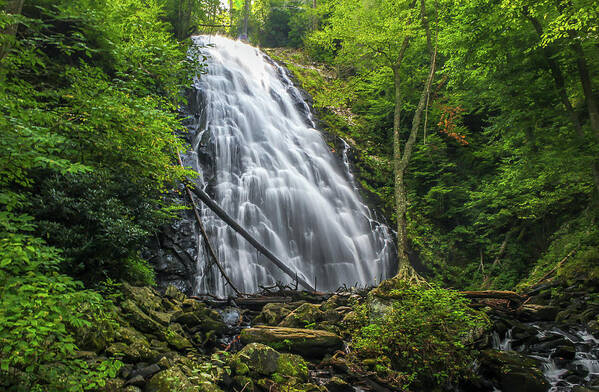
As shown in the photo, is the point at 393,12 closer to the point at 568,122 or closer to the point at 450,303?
the point at 568,122

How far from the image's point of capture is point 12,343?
2.32 metres

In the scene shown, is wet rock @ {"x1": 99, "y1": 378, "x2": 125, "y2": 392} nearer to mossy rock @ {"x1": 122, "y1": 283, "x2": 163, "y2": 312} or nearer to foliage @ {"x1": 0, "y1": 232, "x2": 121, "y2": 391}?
foliage @ {"x1": 0, "y1": 232, "x2": 121, "y2": 391}

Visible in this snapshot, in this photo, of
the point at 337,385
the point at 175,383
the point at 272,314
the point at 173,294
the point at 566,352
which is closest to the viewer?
the point at 175,383

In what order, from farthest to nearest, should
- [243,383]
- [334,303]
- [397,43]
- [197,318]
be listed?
[397,43] < [334,303] < [197,318] < [243,383]

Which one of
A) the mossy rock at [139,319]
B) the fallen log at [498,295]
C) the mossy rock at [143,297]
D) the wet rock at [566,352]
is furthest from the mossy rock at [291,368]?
the fallen log at [498,295]

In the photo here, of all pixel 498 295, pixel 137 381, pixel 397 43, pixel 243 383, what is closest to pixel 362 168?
pixel 397 43

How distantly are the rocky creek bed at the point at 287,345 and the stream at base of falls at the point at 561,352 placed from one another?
2 cm

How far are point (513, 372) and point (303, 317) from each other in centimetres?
357

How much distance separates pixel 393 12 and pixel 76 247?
12.8 metres

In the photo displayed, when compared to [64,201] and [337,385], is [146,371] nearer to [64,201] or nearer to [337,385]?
[64,201]

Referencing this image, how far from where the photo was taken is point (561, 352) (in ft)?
18.6

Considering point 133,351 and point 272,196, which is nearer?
point 133,351

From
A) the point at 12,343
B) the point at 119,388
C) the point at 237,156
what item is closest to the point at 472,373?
the point at 119,388

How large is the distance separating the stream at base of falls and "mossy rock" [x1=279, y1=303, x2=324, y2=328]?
11.7ft
